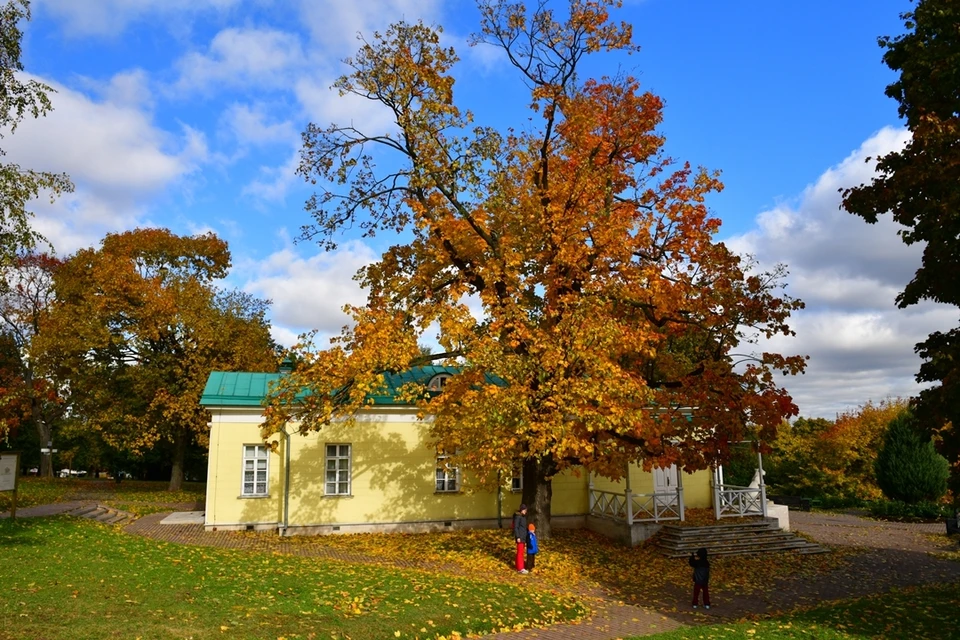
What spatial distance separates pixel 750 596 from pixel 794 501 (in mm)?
22416

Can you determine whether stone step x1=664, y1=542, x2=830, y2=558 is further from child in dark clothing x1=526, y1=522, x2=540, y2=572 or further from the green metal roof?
the green metal roof

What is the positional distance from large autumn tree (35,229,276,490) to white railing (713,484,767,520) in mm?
22557

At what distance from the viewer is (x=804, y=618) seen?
1165 centimetres

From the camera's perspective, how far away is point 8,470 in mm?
18344

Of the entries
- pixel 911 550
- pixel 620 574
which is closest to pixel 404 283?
pixel 620 574

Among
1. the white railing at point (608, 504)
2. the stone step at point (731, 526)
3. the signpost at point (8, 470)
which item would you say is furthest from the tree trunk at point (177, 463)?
the stone step at point (731, 526)

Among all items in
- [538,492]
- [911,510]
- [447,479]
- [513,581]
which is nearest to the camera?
[513,581]

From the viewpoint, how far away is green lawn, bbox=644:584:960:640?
10.2 m

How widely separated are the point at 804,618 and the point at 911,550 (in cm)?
1192

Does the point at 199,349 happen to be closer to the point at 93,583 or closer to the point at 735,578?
the point at 93,583

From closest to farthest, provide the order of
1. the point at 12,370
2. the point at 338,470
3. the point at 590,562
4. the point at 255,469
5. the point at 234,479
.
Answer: the point at 590,562 < the point at 234,479 < the point at 255,469 < the point at 338,470 < the point at 12,370

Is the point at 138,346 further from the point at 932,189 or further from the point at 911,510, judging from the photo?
the point at 911,510

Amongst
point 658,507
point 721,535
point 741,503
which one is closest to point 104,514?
point 658,507

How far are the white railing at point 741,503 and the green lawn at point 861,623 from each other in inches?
313
